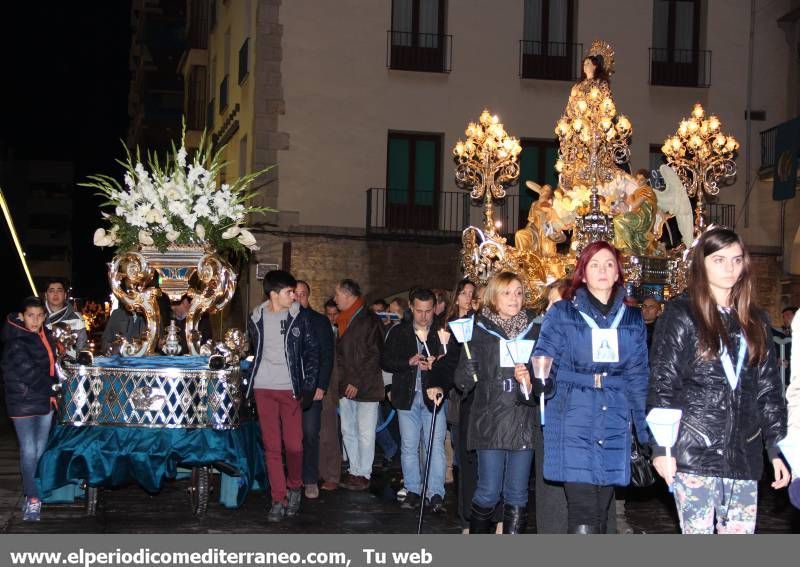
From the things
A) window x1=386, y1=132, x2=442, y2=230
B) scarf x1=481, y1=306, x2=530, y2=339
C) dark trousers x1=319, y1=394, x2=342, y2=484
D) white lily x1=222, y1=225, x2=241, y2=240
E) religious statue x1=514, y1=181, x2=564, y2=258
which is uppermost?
window x1=386, y1=132, x2=442, y2=230

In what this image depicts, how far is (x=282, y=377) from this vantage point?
34.3 feet

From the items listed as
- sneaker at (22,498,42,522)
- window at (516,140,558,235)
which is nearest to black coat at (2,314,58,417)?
sneaker at (22,498,42,522)

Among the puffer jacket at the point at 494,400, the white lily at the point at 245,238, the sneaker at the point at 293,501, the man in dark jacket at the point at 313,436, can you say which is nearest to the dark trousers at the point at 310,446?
the man in dark jacket at the point at 313,436

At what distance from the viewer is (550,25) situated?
28.0 metres

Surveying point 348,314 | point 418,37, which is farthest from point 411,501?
point 418,37

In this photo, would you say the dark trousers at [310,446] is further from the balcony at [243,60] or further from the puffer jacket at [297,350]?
the balcony at [243,60]

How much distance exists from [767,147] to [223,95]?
13.3 m

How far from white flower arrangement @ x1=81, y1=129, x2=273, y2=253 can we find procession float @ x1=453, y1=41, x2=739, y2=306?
5.55 meters

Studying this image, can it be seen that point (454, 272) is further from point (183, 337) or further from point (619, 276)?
point (619, 276)

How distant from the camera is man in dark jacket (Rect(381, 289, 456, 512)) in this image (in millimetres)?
10867

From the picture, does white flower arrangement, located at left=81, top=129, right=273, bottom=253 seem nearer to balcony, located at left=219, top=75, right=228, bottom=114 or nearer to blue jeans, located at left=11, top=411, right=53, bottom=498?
blue jeans, located at left=11, top=411, right=53, bottom=498

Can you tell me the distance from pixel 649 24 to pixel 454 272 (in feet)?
22.8

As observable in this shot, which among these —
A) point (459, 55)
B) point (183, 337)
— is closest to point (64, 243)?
point (459, 55)

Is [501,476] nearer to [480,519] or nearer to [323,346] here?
[480,519]
